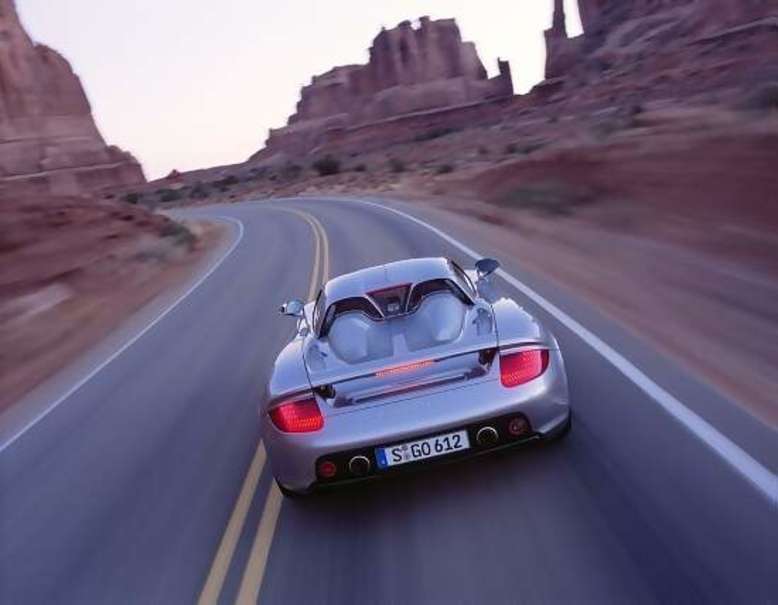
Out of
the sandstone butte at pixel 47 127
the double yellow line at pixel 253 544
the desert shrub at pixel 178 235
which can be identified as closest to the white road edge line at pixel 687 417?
the double yellow line at pixel 253 544

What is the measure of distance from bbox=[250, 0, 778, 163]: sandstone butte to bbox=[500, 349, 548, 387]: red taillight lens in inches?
923

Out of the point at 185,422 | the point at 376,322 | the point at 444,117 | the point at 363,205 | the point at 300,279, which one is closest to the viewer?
the point at 376,322

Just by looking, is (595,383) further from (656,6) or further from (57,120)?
(57,120)

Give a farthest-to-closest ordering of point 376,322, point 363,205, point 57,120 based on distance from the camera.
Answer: point 57,120 < point 363,205 < point 376,322

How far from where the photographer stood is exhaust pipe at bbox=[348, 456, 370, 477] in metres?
4.87

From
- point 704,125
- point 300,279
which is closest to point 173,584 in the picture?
point 300,279

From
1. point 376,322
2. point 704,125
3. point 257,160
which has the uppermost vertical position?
point 376,322

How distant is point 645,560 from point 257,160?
15645cm

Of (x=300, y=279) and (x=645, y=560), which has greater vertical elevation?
(x=645, y=560)

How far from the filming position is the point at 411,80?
427 feet

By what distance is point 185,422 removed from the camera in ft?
26.0

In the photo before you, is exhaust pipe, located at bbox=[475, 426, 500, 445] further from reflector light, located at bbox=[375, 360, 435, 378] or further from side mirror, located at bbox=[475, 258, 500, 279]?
side mirror, located at bbox=[475, 258, 500, 279]

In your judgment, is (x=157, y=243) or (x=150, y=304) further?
(x=157, y=243)

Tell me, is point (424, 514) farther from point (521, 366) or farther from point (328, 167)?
point (328, 167)
